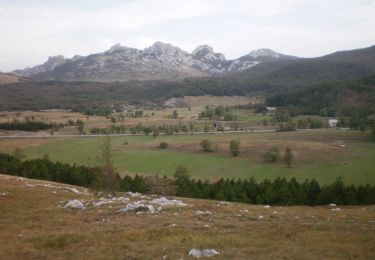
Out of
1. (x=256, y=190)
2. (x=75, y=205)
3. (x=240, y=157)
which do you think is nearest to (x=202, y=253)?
(x=75, y=205)

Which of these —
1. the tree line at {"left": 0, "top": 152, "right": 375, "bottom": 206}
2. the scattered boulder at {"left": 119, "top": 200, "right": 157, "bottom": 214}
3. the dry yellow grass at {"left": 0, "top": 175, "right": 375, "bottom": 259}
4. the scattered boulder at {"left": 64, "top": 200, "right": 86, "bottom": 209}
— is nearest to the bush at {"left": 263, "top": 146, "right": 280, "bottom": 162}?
the tree line at {"left": 0, "top": 152, "right": 375, "bottom": 206}

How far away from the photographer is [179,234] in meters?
30.3

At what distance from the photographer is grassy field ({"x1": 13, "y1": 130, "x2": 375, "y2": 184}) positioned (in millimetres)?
114500

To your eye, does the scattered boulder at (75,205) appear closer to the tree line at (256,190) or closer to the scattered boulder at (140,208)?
the scattered boulder at (140,208)

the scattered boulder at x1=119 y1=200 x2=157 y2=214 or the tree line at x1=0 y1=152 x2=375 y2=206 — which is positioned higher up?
the scattered boulder at x1=119 y1=200 x2=157 y2=214

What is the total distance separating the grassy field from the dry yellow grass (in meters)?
71.8

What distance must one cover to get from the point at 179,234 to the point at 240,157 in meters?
113

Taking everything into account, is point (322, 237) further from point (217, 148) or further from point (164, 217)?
point (217, 148)

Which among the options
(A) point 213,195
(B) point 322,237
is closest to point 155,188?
(A) point 213,195

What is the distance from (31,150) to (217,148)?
82.6 metres

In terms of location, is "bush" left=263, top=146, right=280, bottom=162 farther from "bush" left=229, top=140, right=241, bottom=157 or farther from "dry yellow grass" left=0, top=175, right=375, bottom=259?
"dry yellow grass" left=0, top=175, right=375, bottom=259

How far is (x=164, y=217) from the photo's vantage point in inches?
1486

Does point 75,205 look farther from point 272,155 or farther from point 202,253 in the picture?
point 272,155

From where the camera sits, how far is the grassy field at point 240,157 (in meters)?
114
